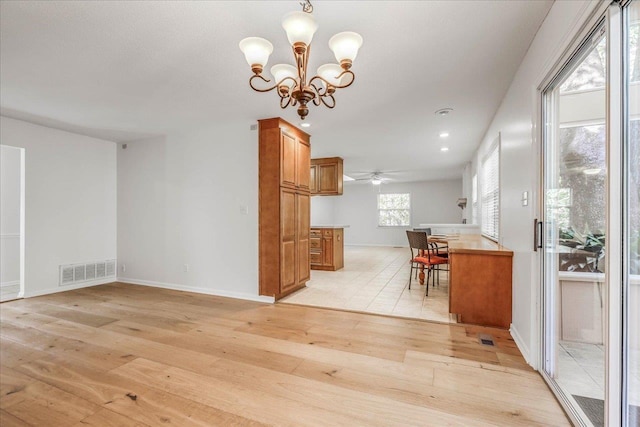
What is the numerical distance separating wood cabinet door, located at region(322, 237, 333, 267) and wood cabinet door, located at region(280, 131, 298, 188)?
2.17m

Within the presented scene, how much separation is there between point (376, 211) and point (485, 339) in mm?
8535

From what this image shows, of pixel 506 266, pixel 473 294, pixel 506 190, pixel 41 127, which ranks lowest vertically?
pixel 473 294

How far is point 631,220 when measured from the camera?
1.14 m

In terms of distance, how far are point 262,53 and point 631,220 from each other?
6.56ft

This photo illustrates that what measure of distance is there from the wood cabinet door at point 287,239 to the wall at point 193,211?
38 cm

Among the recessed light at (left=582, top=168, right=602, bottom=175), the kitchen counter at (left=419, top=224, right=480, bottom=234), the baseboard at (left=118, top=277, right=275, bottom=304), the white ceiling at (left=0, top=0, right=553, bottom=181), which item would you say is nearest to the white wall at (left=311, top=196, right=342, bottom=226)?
the kitchen counter at (left=419, top=224, right=480, bottom=234)

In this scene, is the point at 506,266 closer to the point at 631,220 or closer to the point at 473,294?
the point at 473,294

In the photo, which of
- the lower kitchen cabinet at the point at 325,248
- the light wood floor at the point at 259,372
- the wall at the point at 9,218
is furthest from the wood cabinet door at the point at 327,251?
the wall at the point at 9,218

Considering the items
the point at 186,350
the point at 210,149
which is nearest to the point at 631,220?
the point at 186,350

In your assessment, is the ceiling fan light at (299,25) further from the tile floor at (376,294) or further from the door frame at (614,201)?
the tile floor at (376,294)

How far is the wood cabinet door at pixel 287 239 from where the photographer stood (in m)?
3.81

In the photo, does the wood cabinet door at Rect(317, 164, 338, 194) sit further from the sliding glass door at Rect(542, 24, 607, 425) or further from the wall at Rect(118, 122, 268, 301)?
the sliding glass door at Rect(542, 24, 607, 425)

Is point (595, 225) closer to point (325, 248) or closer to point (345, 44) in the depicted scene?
point (345, 44)

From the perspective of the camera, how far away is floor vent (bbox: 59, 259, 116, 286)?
4.48 m
